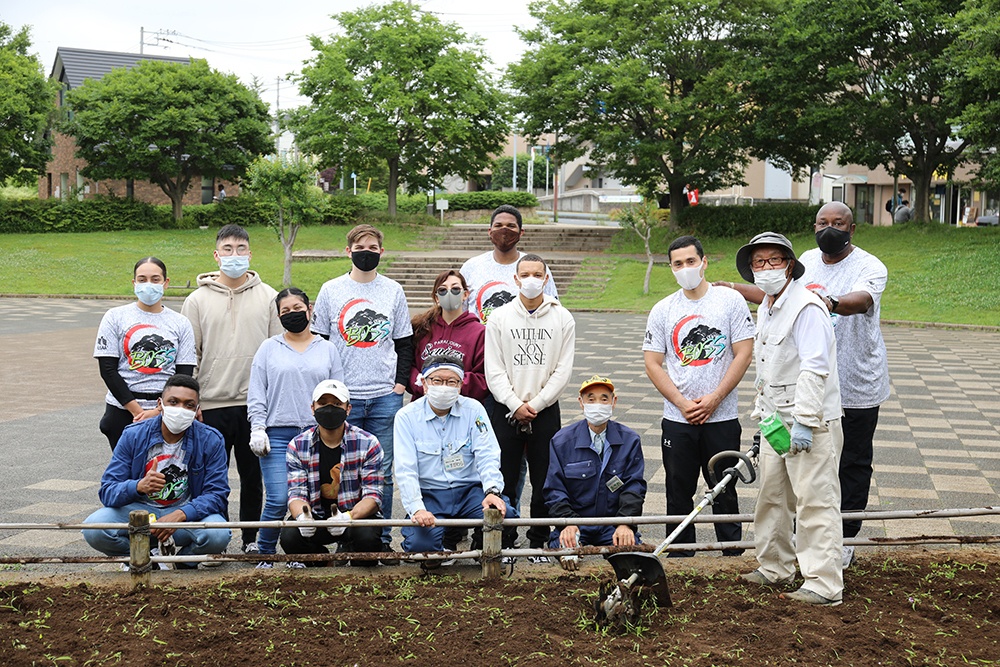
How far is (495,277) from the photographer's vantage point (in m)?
6.18

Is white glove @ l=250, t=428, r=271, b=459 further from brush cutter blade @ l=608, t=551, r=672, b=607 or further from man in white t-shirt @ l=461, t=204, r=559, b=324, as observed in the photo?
brush cutter blade @ l=608, t=551, r=672, b=607

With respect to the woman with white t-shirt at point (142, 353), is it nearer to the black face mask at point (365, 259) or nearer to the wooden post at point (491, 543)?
the black face mask at point (365, 259)

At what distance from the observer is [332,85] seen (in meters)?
41.3

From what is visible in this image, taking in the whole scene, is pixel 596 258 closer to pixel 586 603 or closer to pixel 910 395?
pixel 910 395

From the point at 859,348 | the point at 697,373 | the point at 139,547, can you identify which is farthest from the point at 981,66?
the point at 139,547

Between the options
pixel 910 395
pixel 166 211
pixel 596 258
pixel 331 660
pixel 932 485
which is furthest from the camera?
pixel 166 211

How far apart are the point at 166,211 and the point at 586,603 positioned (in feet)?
141

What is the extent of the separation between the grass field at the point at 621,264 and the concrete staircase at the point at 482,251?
749mm

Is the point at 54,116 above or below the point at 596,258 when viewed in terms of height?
above

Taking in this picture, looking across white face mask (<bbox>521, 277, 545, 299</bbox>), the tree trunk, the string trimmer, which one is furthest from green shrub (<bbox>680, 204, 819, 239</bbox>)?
the string trimmer

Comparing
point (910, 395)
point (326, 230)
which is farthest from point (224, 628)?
point (326, 230)

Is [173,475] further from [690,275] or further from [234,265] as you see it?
Result: [690,275]

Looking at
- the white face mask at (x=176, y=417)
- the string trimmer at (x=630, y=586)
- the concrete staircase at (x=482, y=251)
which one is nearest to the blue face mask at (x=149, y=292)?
the white face mask at (x=176, y=417)

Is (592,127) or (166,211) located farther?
(166,211)
